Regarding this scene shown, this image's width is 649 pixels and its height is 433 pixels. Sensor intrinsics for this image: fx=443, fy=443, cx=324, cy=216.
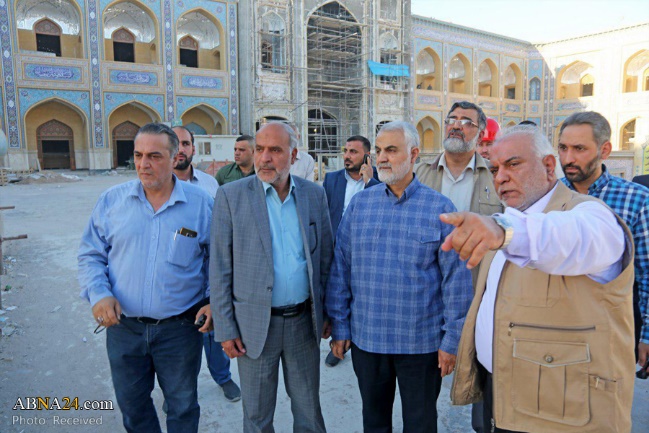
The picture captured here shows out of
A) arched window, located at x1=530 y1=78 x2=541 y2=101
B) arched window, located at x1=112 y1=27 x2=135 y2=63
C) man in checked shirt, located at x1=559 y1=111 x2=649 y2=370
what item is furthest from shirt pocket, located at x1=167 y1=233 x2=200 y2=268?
arched window, located at x1=530 y1=78 x2=541 y2=101

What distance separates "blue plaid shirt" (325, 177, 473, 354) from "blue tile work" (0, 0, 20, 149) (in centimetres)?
1753

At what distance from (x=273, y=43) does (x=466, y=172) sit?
60.2ft

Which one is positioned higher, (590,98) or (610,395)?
(590,98)

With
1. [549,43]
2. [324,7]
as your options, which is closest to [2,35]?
[324,7]

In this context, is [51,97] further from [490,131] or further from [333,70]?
[490,131]

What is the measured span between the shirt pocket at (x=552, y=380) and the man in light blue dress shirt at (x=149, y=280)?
1298 millimetres

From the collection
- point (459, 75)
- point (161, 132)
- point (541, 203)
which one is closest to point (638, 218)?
point (541, 203)

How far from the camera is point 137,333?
197cm

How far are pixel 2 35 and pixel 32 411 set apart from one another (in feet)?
55.5

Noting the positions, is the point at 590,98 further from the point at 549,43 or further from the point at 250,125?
the point at 250,125

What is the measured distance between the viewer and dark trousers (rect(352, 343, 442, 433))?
1846 mm

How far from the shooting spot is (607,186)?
204 cm

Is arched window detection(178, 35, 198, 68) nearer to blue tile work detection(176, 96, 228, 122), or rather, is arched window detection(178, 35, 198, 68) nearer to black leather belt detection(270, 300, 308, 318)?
blue tile work detection(176, 96, 228, 122)

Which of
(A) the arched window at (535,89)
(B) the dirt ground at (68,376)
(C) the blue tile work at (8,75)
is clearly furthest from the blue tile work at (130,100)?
(A) the arched window at (535,89)
